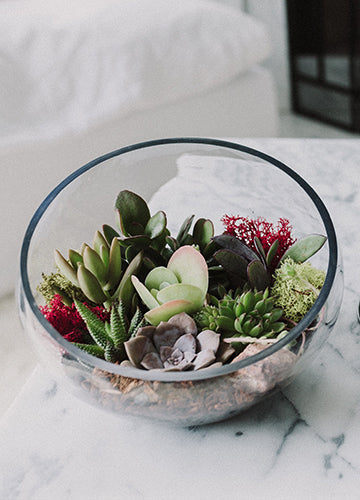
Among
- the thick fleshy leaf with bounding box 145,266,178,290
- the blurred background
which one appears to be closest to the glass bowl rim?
the thick fleshy leaf with bounding box 145,266,178,290

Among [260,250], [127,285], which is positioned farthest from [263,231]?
[127,285]

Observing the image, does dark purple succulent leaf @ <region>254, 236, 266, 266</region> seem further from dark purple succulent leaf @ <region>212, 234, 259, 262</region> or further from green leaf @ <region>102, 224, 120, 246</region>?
green leaf @ <region>102, 224, 120, 246</region>

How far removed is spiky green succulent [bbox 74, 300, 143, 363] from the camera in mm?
474

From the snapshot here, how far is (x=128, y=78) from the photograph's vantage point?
4.66 ft

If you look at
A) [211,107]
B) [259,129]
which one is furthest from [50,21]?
[259,129]

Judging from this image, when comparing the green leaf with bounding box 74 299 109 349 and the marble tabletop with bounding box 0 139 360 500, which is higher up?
the green leaf with bounding box 74 299 109 349

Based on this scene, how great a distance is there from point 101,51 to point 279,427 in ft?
3.83

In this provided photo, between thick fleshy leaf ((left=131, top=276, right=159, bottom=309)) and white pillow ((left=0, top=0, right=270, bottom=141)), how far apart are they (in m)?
1.01

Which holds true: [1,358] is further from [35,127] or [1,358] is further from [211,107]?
[211,107]

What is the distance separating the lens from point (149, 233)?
1.84 ft

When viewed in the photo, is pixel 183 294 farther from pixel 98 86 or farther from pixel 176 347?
pixel 98 86

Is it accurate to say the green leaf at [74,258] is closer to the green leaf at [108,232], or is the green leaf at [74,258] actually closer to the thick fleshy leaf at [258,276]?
the green leaf at [108,232]

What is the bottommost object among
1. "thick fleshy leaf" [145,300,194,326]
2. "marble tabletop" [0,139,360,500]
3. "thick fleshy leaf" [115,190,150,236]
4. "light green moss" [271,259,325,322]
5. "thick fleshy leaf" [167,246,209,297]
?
"marble tabletop" [0,139,360,500]

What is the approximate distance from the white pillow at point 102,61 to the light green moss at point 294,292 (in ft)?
3.37
